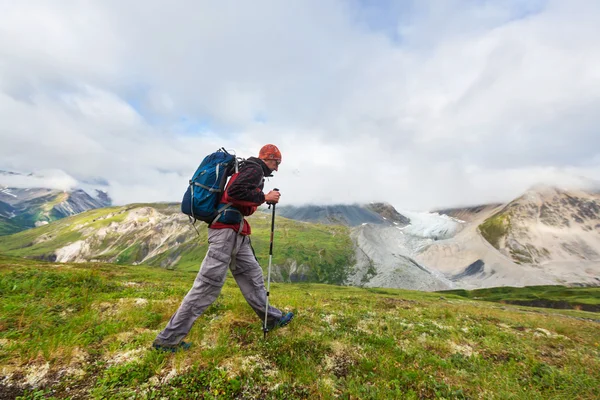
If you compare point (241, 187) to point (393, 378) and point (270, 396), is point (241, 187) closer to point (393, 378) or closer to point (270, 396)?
point (270, 396)

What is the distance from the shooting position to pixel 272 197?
7742mm

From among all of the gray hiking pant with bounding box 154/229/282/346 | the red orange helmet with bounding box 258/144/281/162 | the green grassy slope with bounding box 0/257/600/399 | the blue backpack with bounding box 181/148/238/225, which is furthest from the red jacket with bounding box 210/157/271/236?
the green grassy slope with bounding box 0/257/600/399

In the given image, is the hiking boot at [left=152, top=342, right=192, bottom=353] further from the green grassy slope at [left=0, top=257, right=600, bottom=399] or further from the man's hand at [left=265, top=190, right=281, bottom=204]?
the man's hand at [left=265, top=190, right=281, bottom=204]

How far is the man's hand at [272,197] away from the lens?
762 centimetres

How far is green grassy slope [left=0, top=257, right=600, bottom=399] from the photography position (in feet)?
17.5

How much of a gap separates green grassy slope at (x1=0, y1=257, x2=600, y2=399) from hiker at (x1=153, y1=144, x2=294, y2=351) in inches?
24.7

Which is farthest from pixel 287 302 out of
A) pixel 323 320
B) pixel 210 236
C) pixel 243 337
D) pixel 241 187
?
pixel 241 187

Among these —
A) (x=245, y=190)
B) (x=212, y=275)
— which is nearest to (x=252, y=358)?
(x=212, y=275)

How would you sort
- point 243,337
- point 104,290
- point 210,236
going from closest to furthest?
point 210,236 → point 243,337 → point 104,290

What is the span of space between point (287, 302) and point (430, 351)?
5896mm

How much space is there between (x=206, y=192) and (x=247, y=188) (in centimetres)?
103

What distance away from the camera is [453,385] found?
19.9ft

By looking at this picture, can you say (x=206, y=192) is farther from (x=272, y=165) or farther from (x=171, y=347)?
(x=171, y=347)

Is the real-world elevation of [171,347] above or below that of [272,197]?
below
